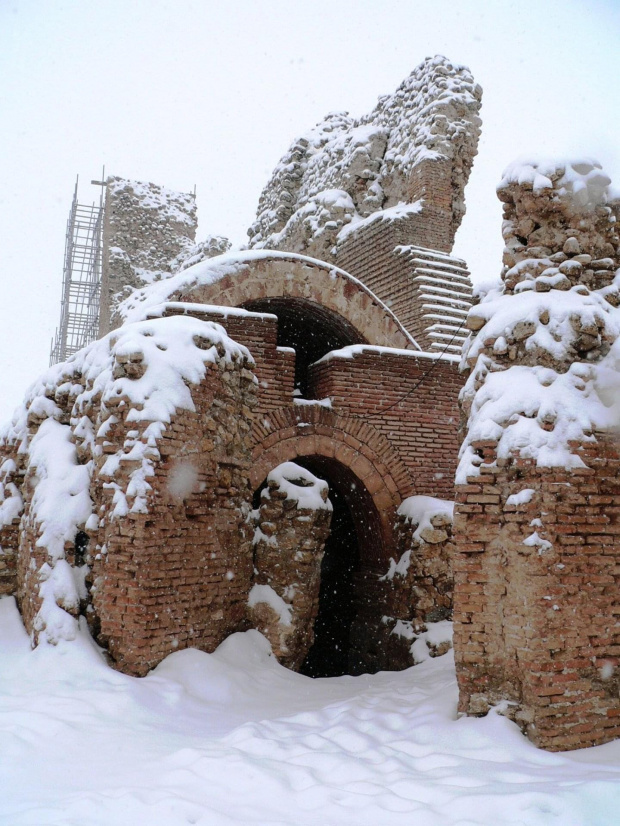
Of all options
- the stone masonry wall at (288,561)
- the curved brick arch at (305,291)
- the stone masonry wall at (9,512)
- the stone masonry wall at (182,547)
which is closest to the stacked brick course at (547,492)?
the stone masonry wall at (182,547)

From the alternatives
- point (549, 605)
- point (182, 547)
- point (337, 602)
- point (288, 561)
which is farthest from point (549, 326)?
point (337, 602)

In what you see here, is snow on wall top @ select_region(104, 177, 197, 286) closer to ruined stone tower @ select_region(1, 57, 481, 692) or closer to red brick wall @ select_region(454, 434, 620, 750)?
ruined stone tower @ select_region(1, 57, 481, 692)

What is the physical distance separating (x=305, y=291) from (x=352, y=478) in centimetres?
223

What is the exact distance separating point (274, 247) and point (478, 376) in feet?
33.6

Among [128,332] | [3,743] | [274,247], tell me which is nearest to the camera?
[3,743]

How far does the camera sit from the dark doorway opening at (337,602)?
8234 millimetres

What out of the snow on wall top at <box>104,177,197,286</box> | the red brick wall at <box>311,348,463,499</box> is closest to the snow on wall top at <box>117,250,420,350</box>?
the red brick wall at <box>311,348,463,499</box>

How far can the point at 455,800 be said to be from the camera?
3.02 metres

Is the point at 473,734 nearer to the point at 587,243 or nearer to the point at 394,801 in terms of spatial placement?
the point at 394,801

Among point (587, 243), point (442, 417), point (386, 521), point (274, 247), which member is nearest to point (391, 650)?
point (386, 521)

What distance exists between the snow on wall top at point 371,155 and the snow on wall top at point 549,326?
695cm

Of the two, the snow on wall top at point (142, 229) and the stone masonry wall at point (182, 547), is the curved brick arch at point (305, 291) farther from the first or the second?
the snow on wall top at point (142, 229)

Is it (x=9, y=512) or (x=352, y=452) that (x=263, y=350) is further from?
(x=9, y=512)

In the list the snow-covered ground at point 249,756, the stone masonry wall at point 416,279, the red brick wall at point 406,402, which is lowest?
the snow-covered ground at point 249,756
